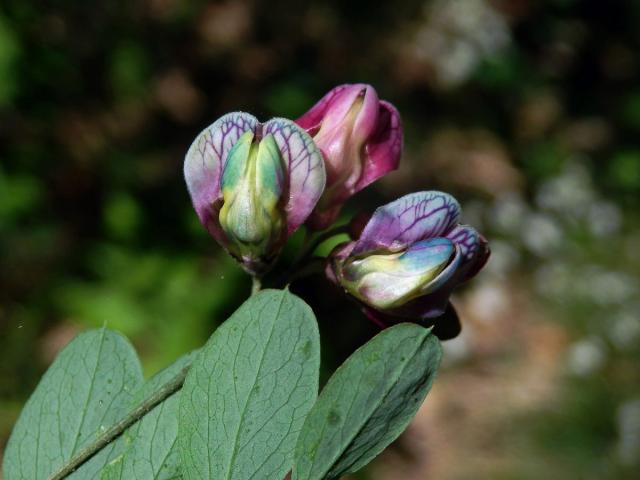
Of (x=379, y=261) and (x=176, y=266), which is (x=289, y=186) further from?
(x=176, y=266)

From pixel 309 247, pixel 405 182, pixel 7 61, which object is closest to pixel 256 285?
pixel 309 247

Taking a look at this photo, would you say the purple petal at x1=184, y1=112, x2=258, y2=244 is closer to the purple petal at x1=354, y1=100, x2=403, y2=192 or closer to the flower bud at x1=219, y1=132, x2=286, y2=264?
the flower bud at x1=219, y1=132, x2=286, y2=264

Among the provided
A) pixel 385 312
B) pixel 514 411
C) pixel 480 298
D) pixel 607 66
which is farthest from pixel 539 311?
pixel 385 312

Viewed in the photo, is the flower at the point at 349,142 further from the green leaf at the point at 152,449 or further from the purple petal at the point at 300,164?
the green leaf at the point at 152,449

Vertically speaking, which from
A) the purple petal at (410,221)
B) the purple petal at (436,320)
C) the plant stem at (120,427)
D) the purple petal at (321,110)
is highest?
the purple petal at (321,110)

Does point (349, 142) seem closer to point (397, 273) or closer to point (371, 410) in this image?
point (397, 273)

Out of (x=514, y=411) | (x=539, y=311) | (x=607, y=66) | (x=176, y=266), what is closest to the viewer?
(x=176, y=266)

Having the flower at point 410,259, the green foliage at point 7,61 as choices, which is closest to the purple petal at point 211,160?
the flower at point 410,259

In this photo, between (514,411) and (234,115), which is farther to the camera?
(514,411)
